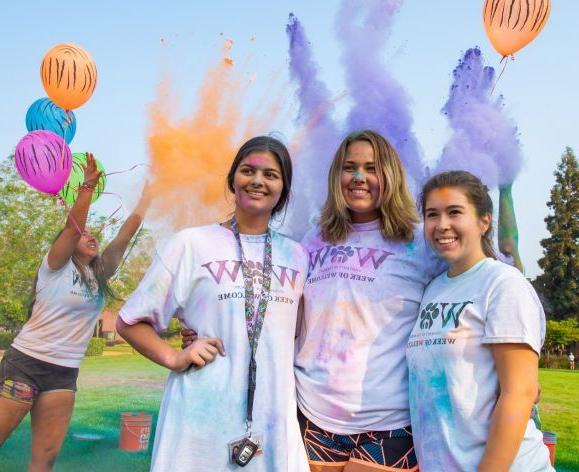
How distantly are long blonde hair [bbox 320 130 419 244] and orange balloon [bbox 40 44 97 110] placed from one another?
3.25 metres

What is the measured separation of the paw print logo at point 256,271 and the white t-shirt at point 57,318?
8.80ft

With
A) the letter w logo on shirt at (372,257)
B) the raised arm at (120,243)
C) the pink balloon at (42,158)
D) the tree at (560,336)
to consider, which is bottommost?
the letter w logo on shirt at (372,257)

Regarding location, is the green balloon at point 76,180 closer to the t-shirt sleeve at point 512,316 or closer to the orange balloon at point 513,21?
the orange balloon at point 513,21

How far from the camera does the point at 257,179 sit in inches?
83.4

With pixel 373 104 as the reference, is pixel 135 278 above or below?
below

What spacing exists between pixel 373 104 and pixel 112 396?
207 inches

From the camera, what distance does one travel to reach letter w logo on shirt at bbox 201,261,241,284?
1.99 metres

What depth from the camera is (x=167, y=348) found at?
1.97 metres

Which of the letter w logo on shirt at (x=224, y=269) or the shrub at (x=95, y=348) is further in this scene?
the shrub at (x=95, y=348)

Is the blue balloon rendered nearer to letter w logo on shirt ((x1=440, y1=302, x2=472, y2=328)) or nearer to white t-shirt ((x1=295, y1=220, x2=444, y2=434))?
white t-shirt ((x1=295, y1=220, x2=444, y2=434))

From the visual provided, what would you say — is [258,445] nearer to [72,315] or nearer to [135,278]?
[72,315]

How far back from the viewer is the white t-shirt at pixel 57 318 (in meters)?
4.34

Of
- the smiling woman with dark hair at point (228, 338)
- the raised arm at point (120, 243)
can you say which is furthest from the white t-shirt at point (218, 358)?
the raised arm at point (120, 243)

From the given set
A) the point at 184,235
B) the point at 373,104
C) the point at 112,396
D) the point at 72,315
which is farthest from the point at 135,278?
the point at 184,235
